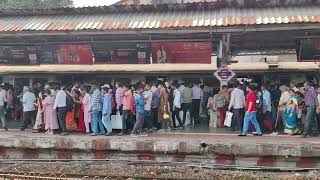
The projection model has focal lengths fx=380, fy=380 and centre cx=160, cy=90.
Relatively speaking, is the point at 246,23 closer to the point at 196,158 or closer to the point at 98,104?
the point at 196,158

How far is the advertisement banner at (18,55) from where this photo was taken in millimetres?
14258

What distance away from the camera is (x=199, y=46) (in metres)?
12.7

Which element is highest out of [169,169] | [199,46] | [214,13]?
[214,13]

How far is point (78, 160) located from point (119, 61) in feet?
13.4

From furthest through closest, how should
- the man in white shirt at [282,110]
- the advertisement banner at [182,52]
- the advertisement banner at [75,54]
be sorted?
the advertisement banner at [75,54] < the advertisement banner at [182,52] < the man in white shirt at [282,110]

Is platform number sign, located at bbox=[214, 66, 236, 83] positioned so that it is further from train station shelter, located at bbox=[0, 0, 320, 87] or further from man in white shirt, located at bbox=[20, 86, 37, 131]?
man in white shirt, located at bbox=[20, 86, 37, 131]

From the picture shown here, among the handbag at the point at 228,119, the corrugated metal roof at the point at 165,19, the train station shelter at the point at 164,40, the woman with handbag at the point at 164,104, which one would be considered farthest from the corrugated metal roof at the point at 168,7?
the handbag at the point at 228,119

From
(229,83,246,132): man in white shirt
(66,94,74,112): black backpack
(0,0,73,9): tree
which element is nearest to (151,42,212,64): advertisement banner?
(229,83,246,132): man in white shirt

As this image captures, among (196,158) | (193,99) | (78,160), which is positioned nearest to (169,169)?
(196,158)

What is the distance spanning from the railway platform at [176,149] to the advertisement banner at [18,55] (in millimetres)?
3322

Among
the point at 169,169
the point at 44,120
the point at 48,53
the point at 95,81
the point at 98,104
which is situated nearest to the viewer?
the point at 169,169

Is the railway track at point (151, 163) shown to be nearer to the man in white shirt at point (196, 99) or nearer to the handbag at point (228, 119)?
the handbag at point (228, 119)

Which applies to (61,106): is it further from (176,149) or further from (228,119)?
(228,119)

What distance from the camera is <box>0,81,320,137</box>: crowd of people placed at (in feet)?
38.0
